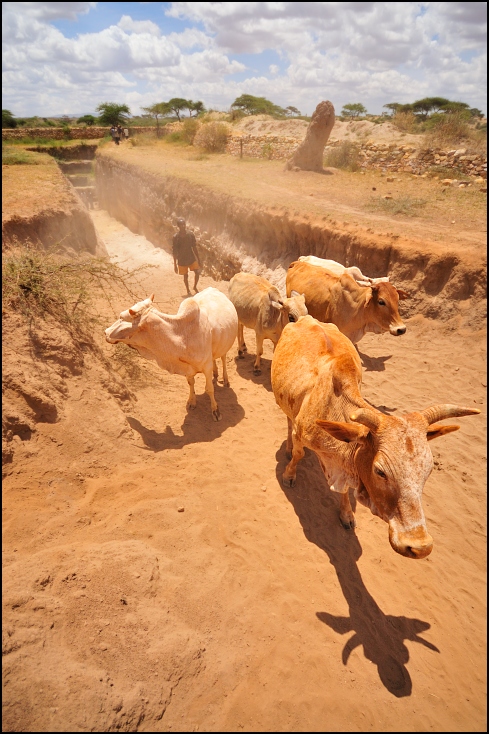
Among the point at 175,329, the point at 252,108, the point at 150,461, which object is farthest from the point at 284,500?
the point at 252,108

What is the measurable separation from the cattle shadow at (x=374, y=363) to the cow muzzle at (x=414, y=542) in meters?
5.08

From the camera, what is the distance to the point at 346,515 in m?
4.55

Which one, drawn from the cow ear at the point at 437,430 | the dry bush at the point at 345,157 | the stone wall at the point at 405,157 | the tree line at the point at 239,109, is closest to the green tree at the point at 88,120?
the tree line at the point at 239,109

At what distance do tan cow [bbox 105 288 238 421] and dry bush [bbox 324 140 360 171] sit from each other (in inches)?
534

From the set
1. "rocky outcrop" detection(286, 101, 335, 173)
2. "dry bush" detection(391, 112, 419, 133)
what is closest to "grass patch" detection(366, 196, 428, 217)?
"rocky outcrop" detection(286, 101, 335, 173)

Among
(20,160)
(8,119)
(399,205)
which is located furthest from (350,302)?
(8,119)

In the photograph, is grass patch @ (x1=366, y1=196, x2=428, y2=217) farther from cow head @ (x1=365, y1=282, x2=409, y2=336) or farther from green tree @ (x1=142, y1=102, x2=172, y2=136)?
green tree @ (x1=142, y1=102, x2=172, y2=136)

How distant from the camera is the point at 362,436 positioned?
10.0ft

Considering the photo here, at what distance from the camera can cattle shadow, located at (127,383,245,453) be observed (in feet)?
17.5

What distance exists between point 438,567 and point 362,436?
2.45 meters

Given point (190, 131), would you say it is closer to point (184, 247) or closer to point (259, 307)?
point (184, 247)

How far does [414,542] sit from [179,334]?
3937 mm

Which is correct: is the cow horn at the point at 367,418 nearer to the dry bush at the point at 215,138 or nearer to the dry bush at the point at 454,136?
the dry bush at the point at 454,136

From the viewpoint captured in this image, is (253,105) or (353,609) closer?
(353,609)
